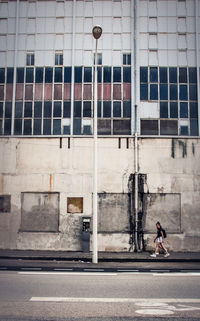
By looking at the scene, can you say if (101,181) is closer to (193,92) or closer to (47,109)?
(47,109)

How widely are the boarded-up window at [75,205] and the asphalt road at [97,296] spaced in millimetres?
6744

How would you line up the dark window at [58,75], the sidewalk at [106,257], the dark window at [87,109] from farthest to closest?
the dark window at [58,75] < the dark window at [87,109] < the sidewalk at [106,257]

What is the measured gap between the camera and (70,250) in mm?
16375

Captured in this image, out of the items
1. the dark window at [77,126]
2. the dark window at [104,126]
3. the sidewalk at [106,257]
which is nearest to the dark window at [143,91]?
the dark window at [104,126]

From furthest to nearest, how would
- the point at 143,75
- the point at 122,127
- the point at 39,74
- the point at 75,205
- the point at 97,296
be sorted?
the point at 39,74, the point at 143,75, the point at 122,127, the point at 75,205, the point at 97,296

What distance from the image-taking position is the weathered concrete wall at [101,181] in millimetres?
16516

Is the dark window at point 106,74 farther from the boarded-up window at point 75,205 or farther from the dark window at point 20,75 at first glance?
the boarded-up window at point 75,205

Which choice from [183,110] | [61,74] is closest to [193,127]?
[183,110]

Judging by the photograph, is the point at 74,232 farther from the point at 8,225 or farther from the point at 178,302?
the point at 178,302

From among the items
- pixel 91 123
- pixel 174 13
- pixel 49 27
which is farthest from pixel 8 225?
pixel 174 13

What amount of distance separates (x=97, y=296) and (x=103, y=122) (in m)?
11.4

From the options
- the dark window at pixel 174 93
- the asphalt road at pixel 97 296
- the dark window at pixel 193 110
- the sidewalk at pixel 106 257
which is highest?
the dark window at pixel 174 93

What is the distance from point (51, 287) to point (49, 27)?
14.8 meters

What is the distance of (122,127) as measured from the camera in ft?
56.6
